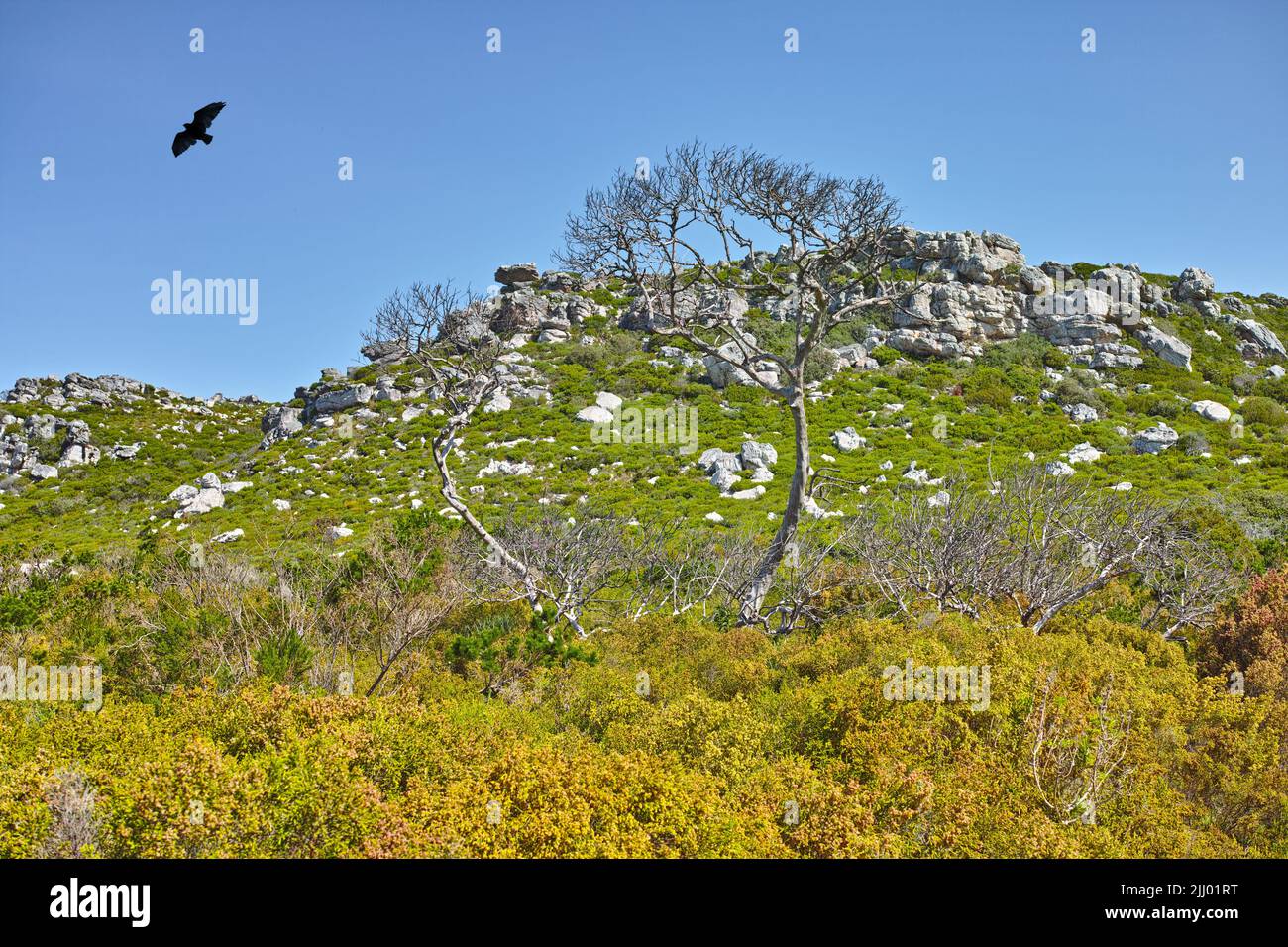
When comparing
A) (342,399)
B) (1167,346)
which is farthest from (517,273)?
(1167,346)

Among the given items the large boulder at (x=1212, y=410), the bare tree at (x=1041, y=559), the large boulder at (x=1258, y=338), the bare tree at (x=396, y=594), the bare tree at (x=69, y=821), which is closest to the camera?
the bare tree at (x=69, y=821)

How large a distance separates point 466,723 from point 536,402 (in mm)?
29016

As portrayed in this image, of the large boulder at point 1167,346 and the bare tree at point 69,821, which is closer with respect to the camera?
the bare tree at point 69,821

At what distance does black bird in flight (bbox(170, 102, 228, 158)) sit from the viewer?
6340 millimetres

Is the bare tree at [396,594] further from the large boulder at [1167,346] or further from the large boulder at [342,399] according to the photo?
the large boulder at [1167,346]

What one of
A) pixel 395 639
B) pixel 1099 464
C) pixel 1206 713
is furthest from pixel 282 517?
pixel 1099 464

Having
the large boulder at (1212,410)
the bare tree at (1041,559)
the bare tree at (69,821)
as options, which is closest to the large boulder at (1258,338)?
the large boulder at (1212,410)

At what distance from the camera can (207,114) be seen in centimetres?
650

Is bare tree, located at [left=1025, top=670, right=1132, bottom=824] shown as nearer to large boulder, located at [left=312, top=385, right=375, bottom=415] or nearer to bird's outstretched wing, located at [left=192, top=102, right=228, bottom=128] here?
bird's outstretched wing, located at [left=192, top=102, right=228, bottom=128]

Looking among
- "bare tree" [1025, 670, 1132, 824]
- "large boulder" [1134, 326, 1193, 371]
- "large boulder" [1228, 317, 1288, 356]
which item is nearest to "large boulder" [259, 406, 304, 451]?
"bare tree" [1025, 670, 1132, 824]

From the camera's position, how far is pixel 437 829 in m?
3.83

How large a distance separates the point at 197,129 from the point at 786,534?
26.9ft

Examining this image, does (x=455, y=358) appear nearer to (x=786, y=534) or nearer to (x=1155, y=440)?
(x=786, y=534)

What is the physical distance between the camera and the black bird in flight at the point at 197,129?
20.8ft
